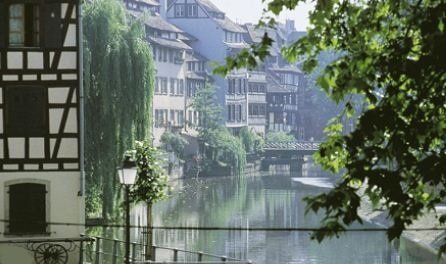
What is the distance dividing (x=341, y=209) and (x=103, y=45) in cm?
2959

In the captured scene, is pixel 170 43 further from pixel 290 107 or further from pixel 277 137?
pixel 290 107

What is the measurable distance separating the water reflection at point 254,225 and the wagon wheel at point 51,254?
876 cm

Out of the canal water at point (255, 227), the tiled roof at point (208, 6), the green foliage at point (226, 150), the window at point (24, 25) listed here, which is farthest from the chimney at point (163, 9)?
the window at point (24, 25)

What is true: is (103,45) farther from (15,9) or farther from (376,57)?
(376,57)

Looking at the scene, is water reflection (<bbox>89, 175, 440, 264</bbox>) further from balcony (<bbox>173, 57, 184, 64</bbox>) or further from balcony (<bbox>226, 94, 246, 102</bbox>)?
balcony (<bbox>226, 94, 246, 102</bbox>)

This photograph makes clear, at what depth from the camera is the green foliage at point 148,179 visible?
24.1 meters

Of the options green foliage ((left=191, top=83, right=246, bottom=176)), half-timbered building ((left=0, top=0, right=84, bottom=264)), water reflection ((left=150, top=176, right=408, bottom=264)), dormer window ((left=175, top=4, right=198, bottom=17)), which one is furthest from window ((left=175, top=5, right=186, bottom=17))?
half-timbered building ((left=0, top=0, right=84, bottom=264))

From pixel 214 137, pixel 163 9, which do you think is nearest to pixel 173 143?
pixel 214 137

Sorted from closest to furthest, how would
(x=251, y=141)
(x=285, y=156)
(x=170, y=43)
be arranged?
(x=170, y=43), (x=251, y=141), (x=285, y=156)

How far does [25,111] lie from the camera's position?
23891 mm

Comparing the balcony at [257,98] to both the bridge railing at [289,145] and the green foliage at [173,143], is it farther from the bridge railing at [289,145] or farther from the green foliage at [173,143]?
the green foliage at [173,143]

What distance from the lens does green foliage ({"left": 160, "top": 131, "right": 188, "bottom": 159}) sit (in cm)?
7956

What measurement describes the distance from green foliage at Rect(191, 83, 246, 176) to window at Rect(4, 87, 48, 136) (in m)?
59.3

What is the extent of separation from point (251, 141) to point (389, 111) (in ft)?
295
